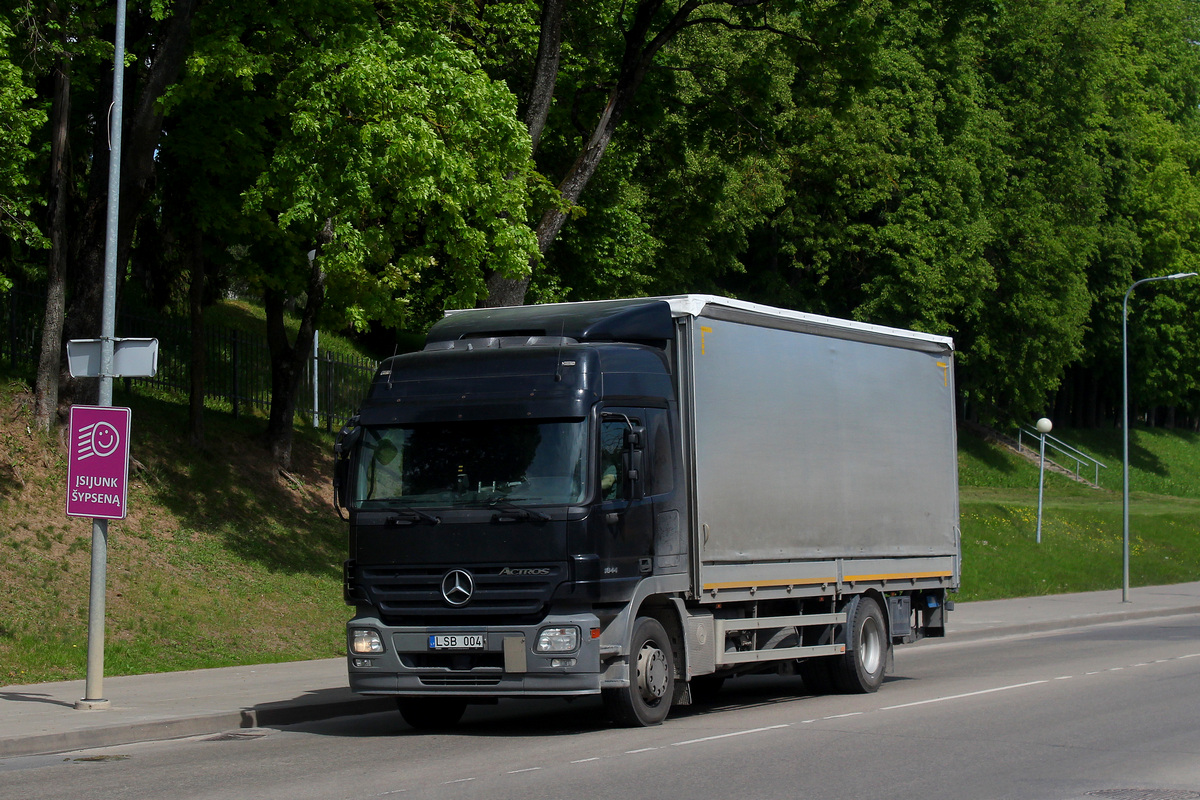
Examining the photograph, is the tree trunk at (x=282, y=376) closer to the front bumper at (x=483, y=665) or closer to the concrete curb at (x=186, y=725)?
the concrete curb at (x=186, y=725)

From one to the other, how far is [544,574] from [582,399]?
142cm

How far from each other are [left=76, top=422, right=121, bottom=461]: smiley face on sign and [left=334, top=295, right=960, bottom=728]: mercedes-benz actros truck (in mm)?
2462

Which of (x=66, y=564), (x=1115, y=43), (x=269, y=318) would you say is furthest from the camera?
(x=1115, y=43)

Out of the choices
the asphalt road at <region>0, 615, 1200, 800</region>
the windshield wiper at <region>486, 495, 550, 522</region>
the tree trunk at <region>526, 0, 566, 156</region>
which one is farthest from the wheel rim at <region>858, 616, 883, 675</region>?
the tree trunk at <region>526, 0, 566, 156</region>

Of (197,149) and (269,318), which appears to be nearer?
(197,149)

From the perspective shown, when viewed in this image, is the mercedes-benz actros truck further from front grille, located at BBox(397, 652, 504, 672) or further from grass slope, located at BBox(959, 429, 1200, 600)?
grass slope, located at BBox(959, 429, 1200, 600)

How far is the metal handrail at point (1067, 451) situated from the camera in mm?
55531

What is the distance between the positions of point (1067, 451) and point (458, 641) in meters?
52.7

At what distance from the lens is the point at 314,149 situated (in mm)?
17438

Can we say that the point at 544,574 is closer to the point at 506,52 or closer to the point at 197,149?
the point at 197,149

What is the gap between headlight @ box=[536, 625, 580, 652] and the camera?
10.4 meters

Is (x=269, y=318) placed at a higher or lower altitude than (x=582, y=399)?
higher

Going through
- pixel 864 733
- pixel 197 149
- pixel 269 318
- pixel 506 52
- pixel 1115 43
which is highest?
pixel 1115 43

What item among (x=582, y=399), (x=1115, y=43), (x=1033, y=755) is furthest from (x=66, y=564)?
(x=1115, y=43)
